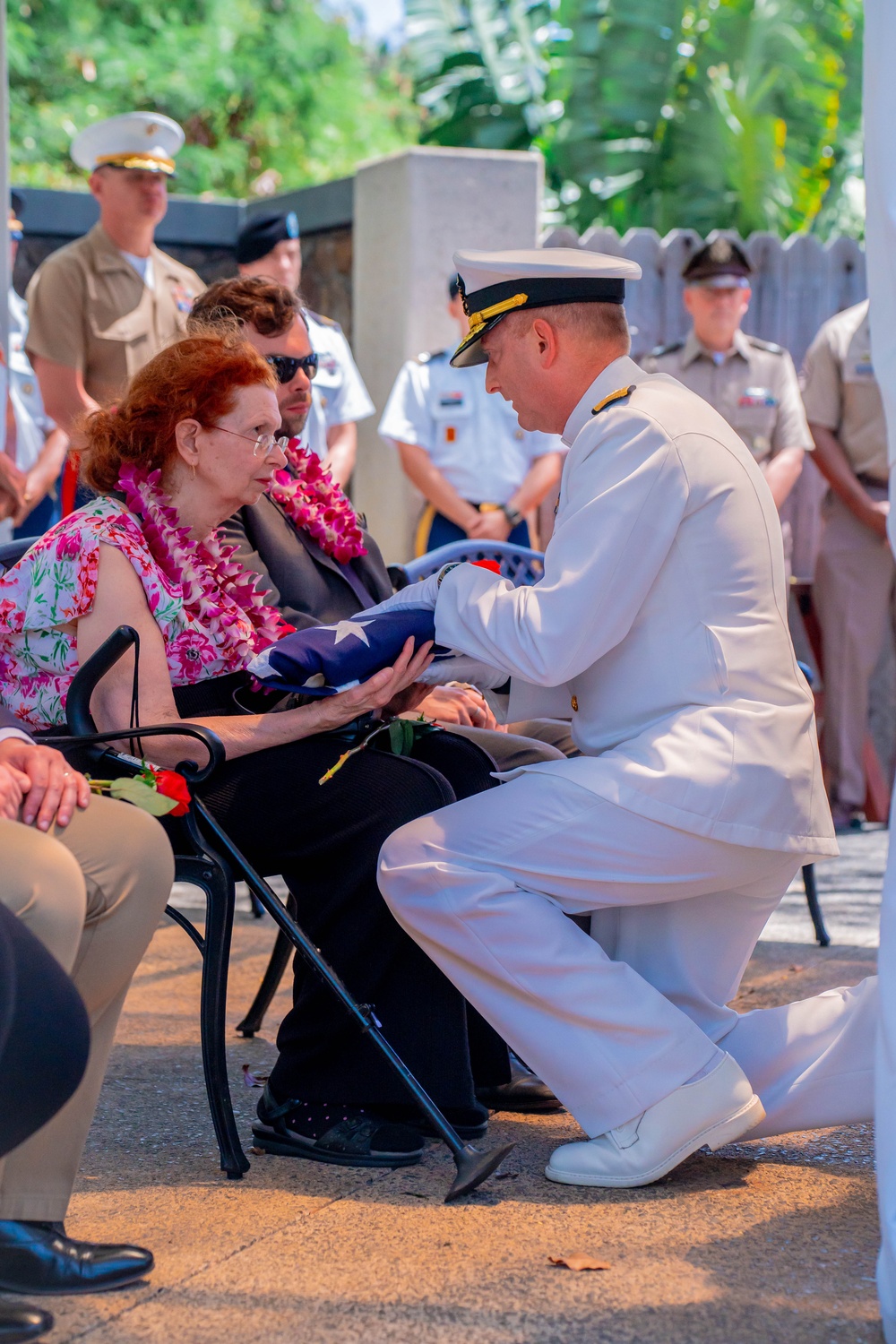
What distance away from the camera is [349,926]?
9.69 feet

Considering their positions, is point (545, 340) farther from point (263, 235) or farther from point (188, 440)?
point (263, 235)

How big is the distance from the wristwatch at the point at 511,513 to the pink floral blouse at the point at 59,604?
3.65m

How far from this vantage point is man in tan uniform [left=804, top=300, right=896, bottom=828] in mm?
6977

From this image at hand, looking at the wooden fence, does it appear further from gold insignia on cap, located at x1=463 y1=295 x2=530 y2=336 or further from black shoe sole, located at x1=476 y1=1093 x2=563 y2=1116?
black shoe sole, located at x1=476 y1=1093 x2=563 y2=1116

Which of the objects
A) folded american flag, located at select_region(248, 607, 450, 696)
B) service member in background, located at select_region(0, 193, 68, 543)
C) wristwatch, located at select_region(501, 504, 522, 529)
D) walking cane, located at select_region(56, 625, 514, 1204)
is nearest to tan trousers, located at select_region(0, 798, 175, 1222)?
walking cane, located at select_region(56, 625, 514, 1204)

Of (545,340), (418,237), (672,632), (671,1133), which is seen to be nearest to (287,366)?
(545,340)

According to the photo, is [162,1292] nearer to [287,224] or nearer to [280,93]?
[287,224]

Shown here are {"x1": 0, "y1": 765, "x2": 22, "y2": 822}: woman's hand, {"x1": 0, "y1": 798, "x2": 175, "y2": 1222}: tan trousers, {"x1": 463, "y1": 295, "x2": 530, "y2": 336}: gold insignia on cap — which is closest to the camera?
{"x1": 0, "y1": 798, "x2": 175, "y2": 1222}: tan trousers

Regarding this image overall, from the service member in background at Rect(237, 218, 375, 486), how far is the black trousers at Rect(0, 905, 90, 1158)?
→ 13.0 ft

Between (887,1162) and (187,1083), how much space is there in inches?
70.1

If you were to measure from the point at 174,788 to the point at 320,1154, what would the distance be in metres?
0.80

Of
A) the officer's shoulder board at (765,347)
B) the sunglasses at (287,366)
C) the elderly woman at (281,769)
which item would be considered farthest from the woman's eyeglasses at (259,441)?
the officer's shoulder board at (765,347)

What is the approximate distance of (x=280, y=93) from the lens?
1102 inches

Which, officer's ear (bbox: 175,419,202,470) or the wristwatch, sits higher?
officer's ear (bbox: 175,419,202,470)
